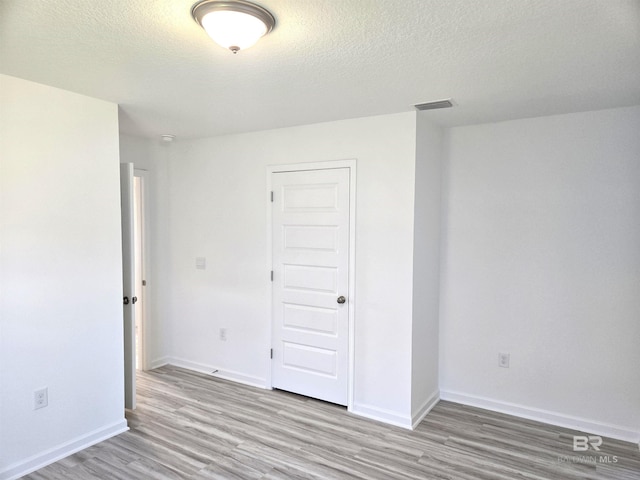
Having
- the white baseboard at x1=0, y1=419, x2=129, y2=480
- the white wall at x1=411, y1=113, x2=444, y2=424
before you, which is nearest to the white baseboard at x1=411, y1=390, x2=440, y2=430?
the white wall at x1=411, y1=113, x2=444, y2=424

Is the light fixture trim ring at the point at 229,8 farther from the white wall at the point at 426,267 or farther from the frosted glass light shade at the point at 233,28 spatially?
the white wall at the point at 426,267

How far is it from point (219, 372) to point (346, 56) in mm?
3362

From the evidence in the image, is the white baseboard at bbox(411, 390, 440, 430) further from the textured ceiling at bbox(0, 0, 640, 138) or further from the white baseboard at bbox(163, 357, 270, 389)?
the textured ceiling at bbox(0, 0, 640, 138)

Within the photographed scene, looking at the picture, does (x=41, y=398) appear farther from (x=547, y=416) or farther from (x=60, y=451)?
(x=547, y=416)

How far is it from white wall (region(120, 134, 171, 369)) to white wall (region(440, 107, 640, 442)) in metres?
2.90

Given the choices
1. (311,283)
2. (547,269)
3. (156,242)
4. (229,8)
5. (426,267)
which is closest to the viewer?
(229,8)

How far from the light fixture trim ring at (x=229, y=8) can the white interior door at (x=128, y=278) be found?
76.8 inches

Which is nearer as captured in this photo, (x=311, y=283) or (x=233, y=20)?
(x=233, y=20)

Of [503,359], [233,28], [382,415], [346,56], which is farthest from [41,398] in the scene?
[503,359]

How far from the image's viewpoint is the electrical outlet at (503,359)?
11.6ft

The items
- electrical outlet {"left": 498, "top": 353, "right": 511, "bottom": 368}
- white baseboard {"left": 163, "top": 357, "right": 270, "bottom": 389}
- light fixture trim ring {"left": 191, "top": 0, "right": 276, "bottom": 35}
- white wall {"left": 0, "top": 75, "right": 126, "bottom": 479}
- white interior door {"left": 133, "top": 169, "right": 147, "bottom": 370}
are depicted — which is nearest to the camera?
light fixture trim ring {"left": 191, "top": 0, "right": 276, "bottom": 35}

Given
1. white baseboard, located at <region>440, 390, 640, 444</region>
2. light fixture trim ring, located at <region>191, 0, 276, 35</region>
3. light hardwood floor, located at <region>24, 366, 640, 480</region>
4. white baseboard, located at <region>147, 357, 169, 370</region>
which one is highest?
light fixture trim ring, located at <region>191, 0, 276, 35</region>

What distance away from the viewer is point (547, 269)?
338 cm

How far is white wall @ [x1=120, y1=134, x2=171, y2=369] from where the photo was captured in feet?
14.6
